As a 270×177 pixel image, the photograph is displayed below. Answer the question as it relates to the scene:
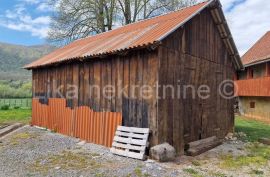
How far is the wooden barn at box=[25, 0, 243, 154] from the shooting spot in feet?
31.2

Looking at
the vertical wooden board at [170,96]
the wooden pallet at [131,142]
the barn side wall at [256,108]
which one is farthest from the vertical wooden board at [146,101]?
the barn side wall at [256,108]

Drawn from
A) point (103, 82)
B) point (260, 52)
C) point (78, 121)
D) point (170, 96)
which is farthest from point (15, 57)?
point (170, 96)

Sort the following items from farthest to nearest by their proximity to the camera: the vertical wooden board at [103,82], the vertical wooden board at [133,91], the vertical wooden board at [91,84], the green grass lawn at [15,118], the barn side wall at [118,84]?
the green grass lawn at [15,118]
the vertical wooden board at [91,84]
the vertical wooden board at [103,82]
the vertical wooden board at [133,91]
the barn side wall at [118,84]

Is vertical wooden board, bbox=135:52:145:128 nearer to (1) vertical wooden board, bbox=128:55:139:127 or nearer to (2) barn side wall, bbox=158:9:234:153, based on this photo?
(1) vertical wooden board, bbox=128:55:139:127

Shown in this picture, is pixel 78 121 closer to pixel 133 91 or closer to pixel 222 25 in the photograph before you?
pixel 133 91

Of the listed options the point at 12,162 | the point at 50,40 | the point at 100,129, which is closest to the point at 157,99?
the point at 100,129

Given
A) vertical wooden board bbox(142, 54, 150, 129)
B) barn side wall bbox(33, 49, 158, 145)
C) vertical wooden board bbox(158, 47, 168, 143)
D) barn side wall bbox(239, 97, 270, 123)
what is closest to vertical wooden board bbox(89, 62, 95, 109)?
barn side wall bbox(33, 49, 158, 145)

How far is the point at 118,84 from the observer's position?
1053 cm

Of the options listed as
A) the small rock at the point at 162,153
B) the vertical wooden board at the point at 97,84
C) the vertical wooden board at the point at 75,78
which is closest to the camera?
the small rock at the point at 162,153

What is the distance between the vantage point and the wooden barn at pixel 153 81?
31.2 feet

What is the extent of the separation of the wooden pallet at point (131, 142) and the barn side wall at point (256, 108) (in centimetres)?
1577

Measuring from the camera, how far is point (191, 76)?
36.9 feet

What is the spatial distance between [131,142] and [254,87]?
16559 millimetres

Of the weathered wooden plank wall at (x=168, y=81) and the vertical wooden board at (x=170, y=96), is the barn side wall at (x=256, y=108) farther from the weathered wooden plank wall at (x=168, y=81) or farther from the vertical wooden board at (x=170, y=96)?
the vertical wooden board at (x=170, y=96)
